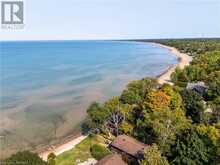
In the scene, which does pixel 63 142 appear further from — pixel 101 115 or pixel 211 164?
pixel 211 164

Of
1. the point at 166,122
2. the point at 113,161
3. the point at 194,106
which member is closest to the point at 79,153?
the point at 113,161

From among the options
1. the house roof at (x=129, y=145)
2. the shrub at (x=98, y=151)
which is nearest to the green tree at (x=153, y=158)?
the house roof at (x=129, y=145)

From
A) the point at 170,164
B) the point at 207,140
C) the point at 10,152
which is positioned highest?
the point at 207,140

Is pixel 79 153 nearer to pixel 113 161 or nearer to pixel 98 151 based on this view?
pixel 98 151

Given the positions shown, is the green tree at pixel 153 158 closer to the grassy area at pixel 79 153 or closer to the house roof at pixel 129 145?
the house roof at pixel 129 145


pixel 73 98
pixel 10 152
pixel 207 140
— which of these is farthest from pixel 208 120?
pixel 73 98

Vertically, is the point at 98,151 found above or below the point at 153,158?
below
